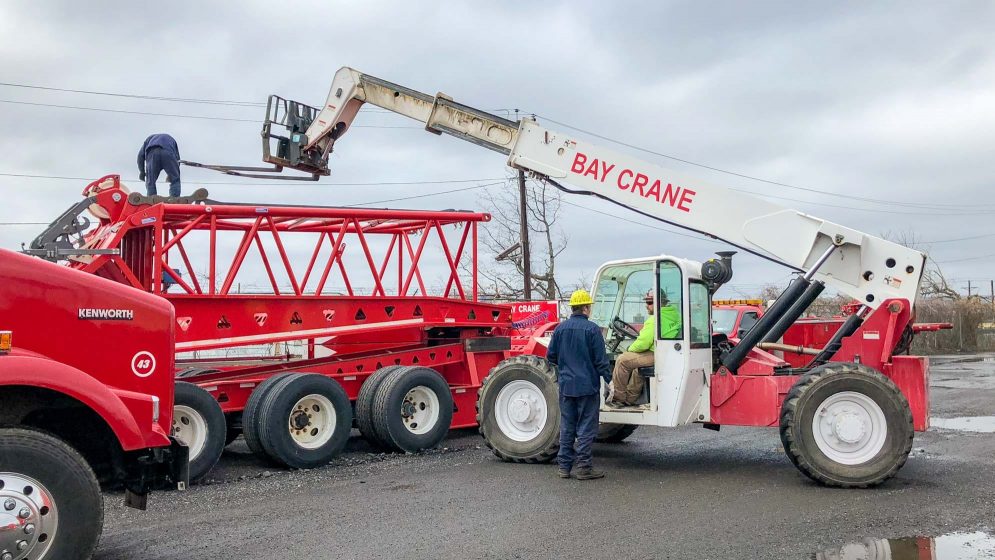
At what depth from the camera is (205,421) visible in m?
8.80

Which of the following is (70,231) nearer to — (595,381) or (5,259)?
(5,259)

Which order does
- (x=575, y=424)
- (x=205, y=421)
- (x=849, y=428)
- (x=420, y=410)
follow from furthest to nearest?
1. (x=420, y=410)
2. (x=205, y=421)
3. (x=575, y=424)
4. (x=849, y=428)

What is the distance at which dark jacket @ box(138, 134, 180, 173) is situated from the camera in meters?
11.2

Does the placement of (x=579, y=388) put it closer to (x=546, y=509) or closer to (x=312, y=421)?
(x=546, y=509)

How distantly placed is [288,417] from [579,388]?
131 inches

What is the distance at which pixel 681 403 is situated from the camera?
342 inches

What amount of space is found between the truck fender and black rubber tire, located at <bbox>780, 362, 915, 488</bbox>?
5.71 metres

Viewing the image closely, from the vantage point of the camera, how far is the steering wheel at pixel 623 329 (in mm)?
9609

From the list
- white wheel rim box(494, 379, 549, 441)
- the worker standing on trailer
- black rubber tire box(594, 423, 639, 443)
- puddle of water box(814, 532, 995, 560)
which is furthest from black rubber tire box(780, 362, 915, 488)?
the worker standing on trailer

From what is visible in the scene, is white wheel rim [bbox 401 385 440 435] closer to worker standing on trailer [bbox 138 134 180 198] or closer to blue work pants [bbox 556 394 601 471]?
blue work pants [bbox 556 394 601 471]

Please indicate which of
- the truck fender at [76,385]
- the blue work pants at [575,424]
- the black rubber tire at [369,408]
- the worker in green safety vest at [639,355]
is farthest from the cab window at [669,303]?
the truck fender at [76,385]

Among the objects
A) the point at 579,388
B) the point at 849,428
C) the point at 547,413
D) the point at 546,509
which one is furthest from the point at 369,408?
the point at 849,428

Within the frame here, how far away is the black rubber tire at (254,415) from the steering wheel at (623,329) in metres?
3.79

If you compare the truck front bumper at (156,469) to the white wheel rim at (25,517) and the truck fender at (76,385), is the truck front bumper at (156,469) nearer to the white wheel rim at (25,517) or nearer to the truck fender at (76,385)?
the truck fender at (76,385)
